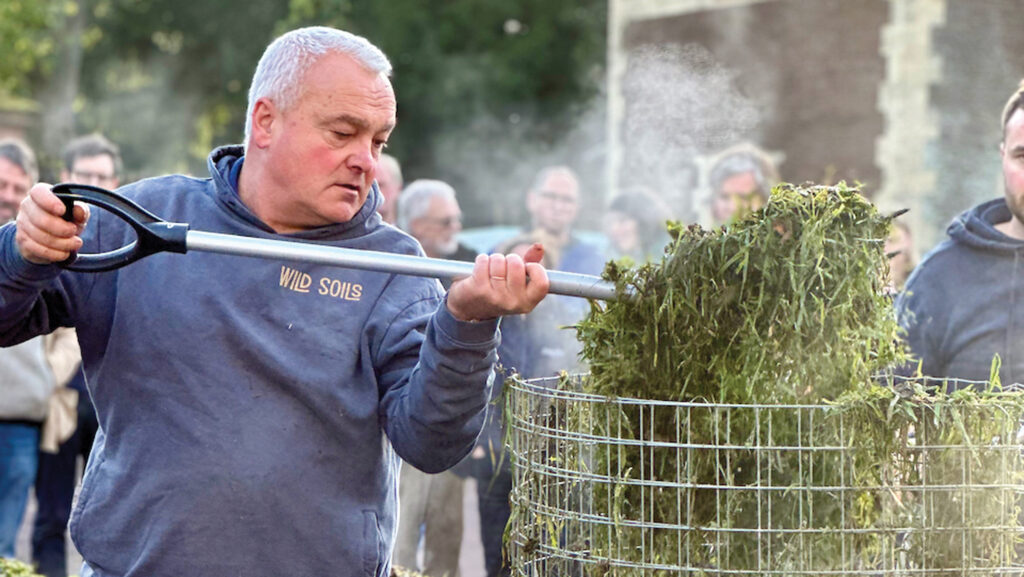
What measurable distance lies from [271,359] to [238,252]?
0.31 metres

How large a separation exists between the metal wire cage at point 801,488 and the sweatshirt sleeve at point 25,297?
120cm

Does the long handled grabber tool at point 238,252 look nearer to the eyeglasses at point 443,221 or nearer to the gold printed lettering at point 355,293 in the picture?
the gold printed lettering at point 355,293

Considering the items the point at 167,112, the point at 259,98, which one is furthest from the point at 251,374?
the point at 167,112

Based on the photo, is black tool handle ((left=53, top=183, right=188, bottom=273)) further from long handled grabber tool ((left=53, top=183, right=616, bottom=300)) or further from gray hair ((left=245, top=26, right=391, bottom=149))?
gray hair ((left=245, top=26, right=391, bottom=149))

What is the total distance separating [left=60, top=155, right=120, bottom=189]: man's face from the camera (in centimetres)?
785

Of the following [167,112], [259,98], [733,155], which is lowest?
[259,98]

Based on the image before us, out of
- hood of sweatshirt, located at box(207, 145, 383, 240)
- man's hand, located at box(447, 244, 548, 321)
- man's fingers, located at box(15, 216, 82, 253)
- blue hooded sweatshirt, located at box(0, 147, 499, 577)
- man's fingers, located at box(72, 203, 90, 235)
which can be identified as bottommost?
blue hooded sweatshirt, located at box(0, 147, 499, 577)

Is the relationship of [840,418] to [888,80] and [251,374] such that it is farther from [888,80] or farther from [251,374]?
[888,80]

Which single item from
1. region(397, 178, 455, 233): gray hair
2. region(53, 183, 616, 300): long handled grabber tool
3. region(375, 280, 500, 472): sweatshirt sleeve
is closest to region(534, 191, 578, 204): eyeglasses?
region(397, 178, 455, 233): gray hair

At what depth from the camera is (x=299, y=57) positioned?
3.36m

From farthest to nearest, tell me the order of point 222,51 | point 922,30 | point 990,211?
point 222,51 → point 922,30 → point 990,211

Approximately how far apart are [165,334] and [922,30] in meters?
15.0

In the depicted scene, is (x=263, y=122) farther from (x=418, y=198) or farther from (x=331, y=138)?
(x=418, y=198)

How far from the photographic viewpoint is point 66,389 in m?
7.79
